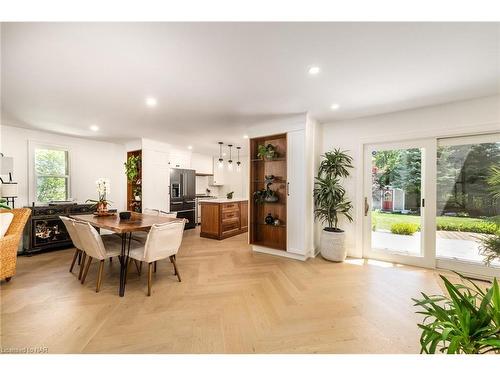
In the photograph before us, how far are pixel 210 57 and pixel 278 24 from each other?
67 centimetres

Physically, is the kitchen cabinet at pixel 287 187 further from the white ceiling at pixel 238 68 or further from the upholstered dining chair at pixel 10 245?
the upholstered dining chair at pixel 10 245

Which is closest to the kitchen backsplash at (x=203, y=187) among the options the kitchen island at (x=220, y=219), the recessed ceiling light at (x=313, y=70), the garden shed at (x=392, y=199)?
the kitchen island at (x=220, y=219)

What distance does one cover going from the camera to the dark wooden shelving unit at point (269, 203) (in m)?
3.88

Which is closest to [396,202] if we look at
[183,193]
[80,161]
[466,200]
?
[466,200]

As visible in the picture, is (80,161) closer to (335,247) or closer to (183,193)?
Answer: (183,193)

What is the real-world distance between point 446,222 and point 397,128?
1.63 m

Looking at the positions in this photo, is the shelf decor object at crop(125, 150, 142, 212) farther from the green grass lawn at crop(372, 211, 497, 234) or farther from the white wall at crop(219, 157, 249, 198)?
the green grass lawn at crop(372, 211, 497, 234)

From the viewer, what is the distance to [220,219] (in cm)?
489

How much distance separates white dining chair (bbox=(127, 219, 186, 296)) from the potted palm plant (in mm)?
2350

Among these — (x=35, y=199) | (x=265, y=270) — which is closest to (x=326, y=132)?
(x=265, y=270)

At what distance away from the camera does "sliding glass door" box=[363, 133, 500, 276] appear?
2904 millimetres

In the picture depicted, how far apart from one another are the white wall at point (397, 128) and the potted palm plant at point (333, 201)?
173mm

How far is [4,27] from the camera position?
1.52 meters
